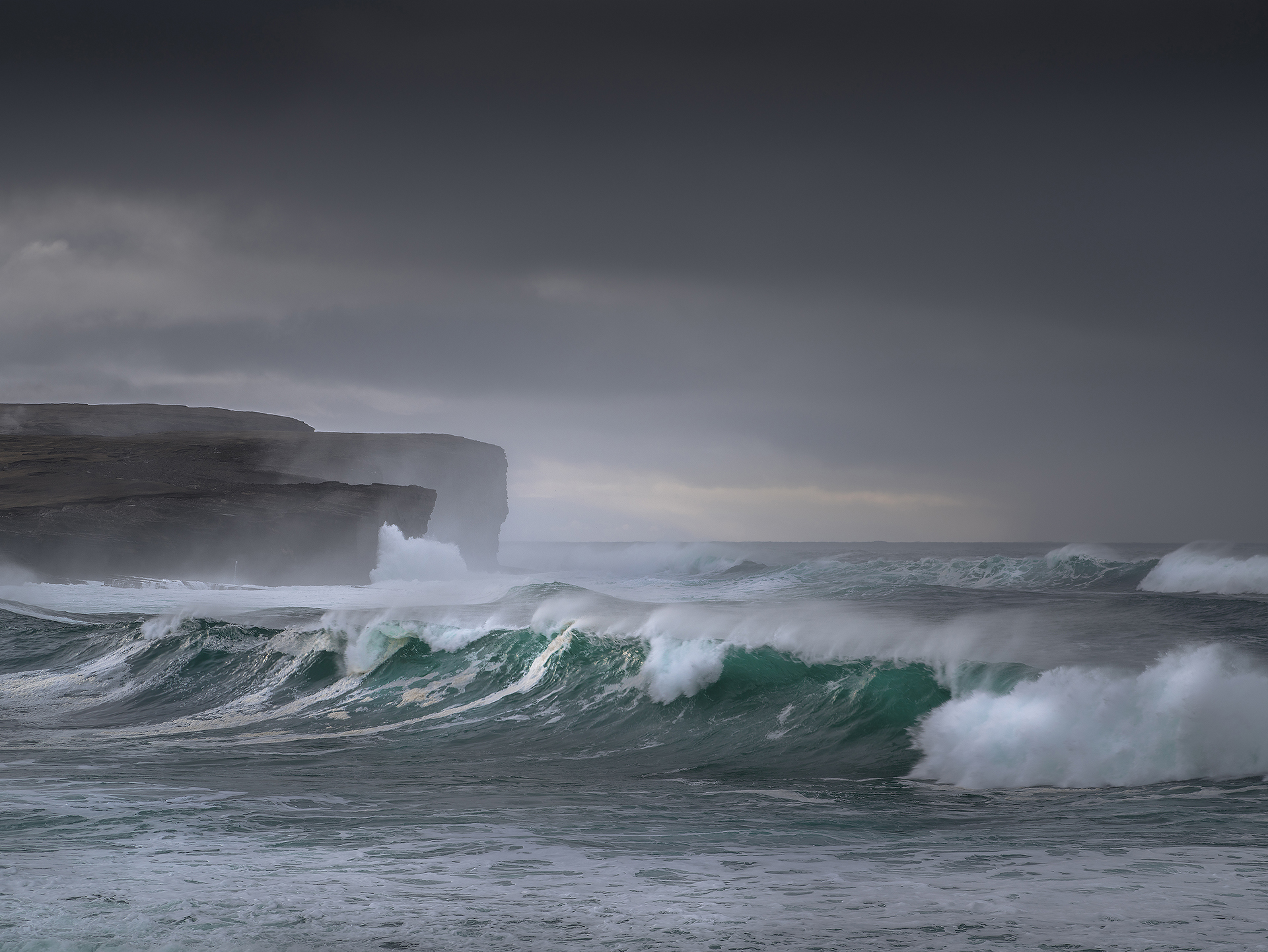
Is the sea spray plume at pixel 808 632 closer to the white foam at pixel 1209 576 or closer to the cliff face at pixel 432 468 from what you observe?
the white foam at pixel 1209 576

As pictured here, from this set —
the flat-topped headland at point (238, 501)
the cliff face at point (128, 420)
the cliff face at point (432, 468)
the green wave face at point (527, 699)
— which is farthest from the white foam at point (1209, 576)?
the cliff face at point (128, 420)

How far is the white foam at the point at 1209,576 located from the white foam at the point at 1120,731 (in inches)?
965

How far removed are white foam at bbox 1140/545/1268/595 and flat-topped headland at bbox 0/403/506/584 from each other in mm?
→ 31315

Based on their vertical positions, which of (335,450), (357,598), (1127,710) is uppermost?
(335,450)

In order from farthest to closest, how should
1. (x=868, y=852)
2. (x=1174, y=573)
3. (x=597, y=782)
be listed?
(x=1174, y=573) < (x=597, y=782) < (x=868, y=852)

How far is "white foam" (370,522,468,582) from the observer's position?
146 feet

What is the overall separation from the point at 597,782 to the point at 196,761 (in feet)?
11.4

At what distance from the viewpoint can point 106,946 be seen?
371 centimetres

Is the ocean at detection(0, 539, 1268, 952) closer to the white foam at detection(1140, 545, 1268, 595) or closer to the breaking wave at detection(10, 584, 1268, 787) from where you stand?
the breaking wave at detection(10, 584, 1268, 787)

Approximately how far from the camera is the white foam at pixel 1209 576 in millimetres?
30500

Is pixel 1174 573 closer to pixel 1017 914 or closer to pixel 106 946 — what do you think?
pixel 1017 914

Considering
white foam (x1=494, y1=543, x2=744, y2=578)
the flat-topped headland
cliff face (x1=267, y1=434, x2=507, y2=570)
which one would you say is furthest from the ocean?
white foam (x1=494, y1=543, x2=744, y2=578)

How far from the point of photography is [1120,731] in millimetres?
7504

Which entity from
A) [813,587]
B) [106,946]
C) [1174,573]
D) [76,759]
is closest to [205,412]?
[813,587]
